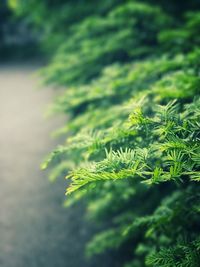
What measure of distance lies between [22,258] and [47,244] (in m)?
0.44

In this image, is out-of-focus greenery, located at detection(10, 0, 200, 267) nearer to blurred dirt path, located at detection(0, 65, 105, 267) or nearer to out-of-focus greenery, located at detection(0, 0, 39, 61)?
blurred dirt path, located at detection(0, 65, 105, 267)

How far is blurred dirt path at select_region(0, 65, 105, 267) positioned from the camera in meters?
4.97

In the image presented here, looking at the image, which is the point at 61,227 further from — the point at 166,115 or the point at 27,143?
the point at 166,115

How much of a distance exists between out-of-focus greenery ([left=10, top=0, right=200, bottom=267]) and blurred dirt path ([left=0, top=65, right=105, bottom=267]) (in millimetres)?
522

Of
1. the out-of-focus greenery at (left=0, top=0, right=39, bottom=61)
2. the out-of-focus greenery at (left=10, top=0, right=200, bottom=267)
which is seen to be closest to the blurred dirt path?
the out-of-focus greenery at (left=10, top=0, right=200, bottom=267)

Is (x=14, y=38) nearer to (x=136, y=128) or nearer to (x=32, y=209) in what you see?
(x=32, y=209)

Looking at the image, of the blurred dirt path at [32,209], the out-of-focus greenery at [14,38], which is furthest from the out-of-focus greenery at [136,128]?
the out-of-focus greenery at [14,38]

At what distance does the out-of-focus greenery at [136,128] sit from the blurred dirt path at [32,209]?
1.71ft

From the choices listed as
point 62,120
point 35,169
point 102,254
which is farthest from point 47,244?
point 62,120

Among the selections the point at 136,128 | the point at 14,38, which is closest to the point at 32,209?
the point at 136,128

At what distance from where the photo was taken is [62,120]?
31.7 ft

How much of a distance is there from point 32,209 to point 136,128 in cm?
439

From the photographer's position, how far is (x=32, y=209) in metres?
5.89

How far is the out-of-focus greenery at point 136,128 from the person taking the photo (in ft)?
5.79
